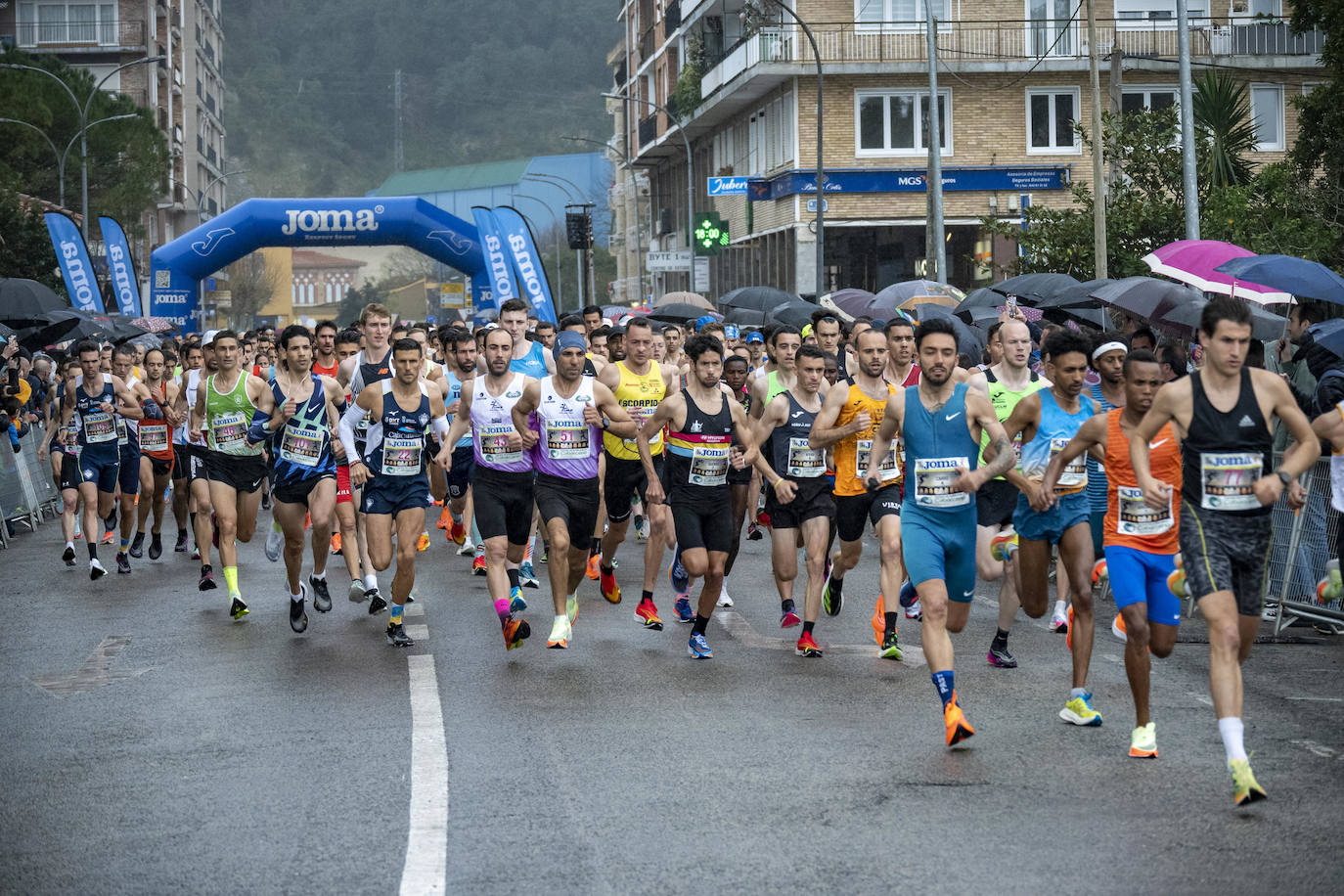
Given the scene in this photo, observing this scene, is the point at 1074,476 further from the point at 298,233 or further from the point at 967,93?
the point at 967,93

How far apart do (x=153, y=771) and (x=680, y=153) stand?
57.8 m

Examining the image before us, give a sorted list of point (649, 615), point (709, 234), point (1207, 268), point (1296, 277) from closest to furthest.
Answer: point (649, 615) → point (1296, 277) → point (1207, 268) → point (709, 234)

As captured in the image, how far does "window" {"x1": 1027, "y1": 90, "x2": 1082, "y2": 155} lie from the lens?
1759 inches

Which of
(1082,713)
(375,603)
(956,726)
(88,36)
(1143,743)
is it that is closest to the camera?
(1143,743)

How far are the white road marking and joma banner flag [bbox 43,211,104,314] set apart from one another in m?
27.2

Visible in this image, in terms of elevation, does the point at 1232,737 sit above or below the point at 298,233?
below

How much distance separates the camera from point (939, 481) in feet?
26.2

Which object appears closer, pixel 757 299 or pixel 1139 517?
pixel 1139 517

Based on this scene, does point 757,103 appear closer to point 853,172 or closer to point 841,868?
point 853,172

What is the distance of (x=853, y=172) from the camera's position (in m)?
44.1

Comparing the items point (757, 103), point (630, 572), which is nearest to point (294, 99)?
point (757, 103)

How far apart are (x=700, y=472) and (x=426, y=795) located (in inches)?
152

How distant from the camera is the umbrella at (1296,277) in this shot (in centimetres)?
1234

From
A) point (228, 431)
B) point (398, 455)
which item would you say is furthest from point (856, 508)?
point (228, 431)
